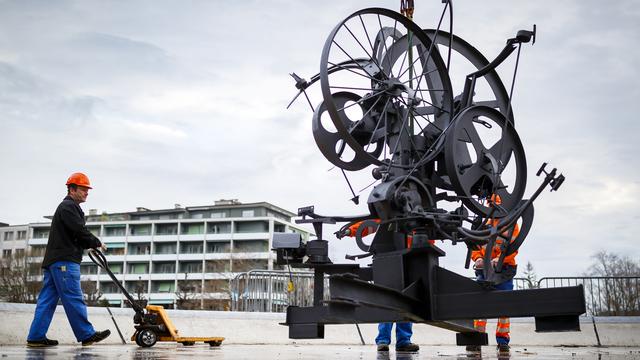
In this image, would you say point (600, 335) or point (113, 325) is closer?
point (113, 325)

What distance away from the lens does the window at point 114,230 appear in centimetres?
11681

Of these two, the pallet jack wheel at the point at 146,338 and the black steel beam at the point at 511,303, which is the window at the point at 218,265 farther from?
the black steel beam at the point at 511,303

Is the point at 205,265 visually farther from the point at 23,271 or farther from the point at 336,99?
the point at 336,99

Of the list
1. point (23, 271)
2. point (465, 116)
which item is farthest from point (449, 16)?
point (23, 271)

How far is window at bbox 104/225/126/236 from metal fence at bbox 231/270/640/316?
354 feet

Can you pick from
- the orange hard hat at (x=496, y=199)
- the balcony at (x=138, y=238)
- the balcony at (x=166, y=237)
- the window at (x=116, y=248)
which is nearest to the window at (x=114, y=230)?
the window at (x=116, y=248)

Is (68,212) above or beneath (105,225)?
beneath

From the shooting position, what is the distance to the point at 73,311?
23.6 feet

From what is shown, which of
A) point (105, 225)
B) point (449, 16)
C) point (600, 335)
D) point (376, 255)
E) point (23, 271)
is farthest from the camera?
point (105, 225)

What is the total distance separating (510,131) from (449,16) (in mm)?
1411

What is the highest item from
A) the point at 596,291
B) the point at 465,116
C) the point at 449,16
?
the point at 449,16

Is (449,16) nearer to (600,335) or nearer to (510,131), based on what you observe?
(510,131)

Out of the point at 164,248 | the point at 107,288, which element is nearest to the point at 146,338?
the point at 164,248

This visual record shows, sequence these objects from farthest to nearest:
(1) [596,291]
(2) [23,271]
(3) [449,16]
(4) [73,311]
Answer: (2) [23,271] → (1) [596,291] → (4) [73,311] → (3) [449,16]
